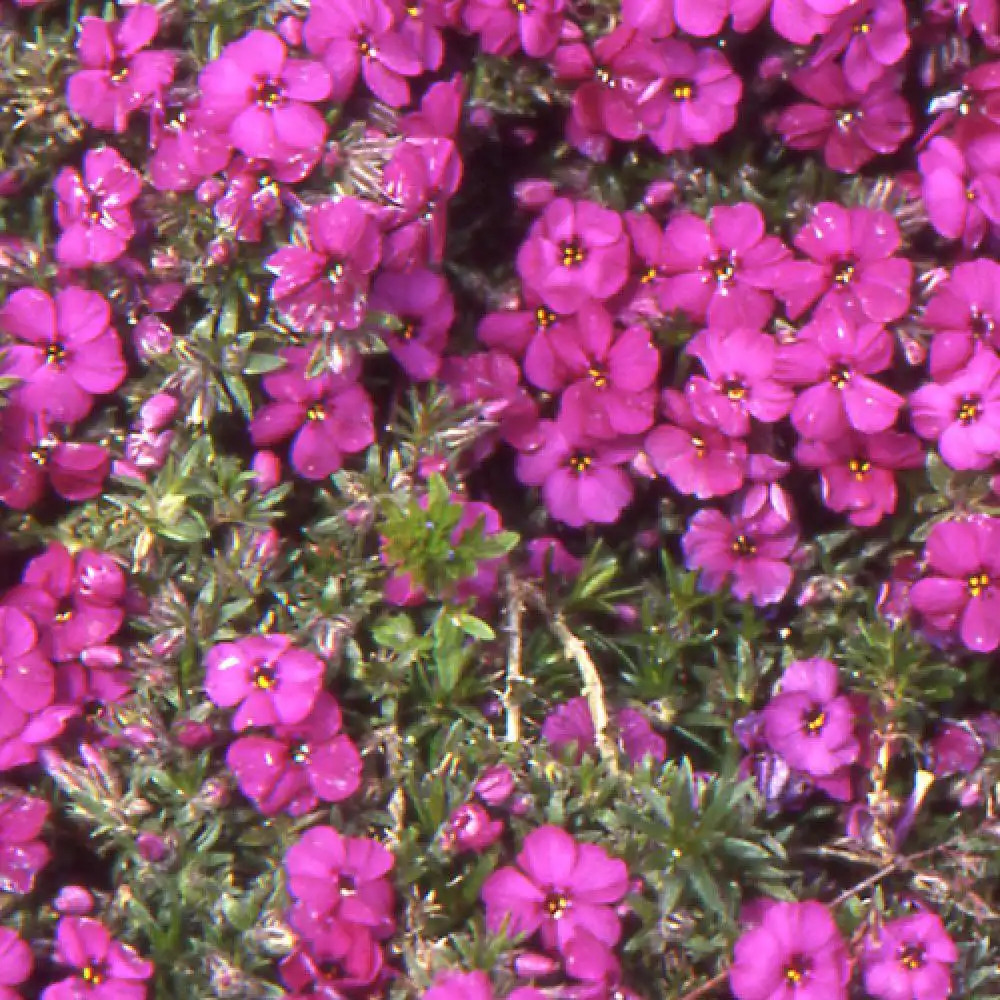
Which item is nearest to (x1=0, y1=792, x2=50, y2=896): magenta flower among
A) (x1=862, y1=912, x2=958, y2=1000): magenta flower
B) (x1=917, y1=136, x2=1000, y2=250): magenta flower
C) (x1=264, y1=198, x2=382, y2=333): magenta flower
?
(x1=264, y1=198, x2=382, y2=333): magenta flower

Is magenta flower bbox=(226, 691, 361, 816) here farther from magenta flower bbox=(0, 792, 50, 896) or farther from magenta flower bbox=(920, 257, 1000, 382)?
magenta flower bbox=(920, 257, 1000, 382)

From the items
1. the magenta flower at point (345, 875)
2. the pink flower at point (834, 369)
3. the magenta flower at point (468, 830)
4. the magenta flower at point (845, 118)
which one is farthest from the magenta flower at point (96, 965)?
the magenta flower at point (845, 118)

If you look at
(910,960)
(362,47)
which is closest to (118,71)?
(362,47)

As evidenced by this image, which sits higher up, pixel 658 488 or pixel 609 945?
pixel 658 488

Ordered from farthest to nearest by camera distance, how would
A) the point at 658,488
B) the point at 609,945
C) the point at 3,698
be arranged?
the point at 658,488
the point at 3,698
the point at 609,945

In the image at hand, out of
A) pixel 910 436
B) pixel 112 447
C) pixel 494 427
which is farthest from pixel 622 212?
pixel 112 447

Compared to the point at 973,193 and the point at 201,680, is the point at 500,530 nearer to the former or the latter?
the point at 201,680

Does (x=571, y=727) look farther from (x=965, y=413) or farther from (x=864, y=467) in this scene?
(x=965, y=413)

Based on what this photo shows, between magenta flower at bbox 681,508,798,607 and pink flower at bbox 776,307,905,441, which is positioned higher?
pink flower at bbox 776,307,905,441
